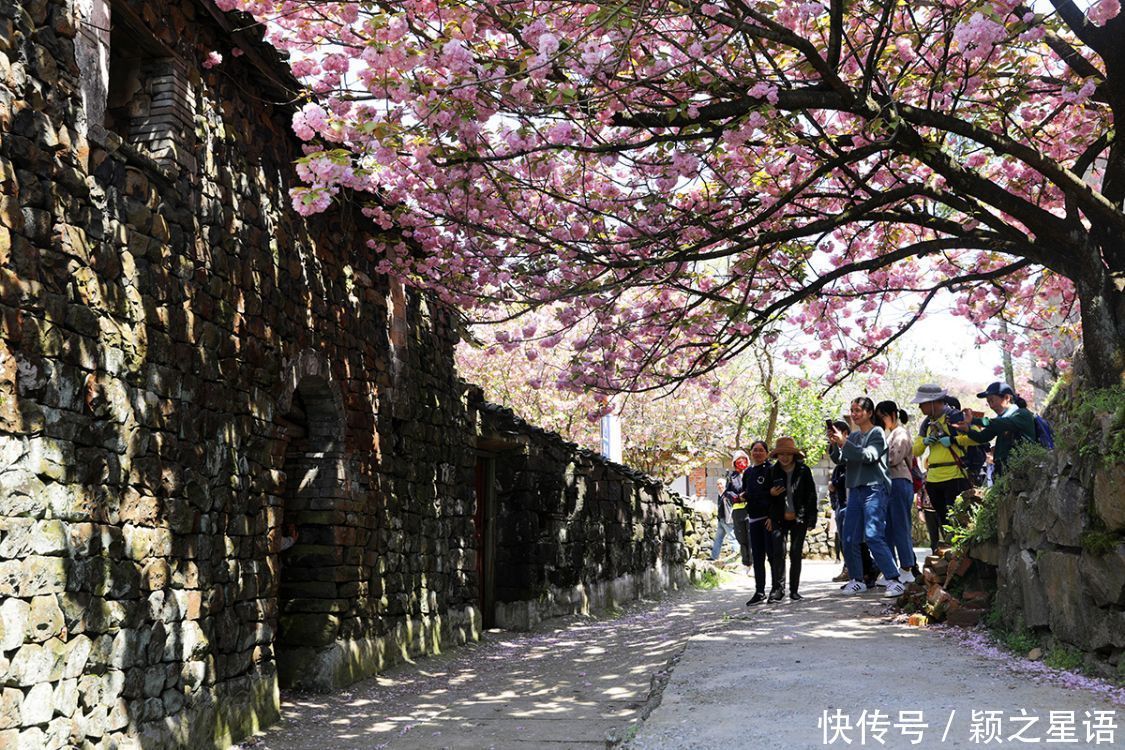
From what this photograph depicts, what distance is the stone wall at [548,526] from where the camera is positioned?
1212cm

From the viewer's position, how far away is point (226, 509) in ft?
20.7

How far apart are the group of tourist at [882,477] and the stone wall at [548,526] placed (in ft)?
9.91

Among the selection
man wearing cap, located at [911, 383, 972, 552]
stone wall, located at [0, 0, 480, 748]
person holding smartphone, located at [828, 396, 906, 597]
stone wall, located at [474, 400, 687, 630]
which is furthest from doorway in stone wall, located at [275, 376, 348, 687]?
man wearing cap, located at [911, 383, 972, 552]

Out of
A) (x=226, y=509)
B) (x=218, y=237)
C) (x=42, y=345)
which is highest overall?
(x=218, y=237)

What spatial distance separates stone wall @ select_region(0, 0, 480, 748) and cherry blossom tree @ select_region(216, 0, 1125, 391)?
0.63m

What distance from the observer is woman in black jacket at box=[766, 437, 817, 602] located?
9.58 m

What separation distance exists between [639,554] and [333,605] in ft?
28.6

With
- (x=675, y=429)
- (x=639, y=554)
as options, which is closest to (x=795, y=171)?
(x=639, y=554)

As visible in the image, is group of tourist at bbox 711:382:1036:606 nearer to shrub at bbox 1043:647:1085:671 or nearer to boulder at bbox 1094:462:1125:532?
shrub at bbox 1043:647:1085:671

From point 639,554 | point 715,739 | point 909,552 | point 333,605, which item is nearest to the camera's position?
point 715,739

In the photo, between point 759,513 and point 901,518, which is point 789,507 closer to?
point 759,513

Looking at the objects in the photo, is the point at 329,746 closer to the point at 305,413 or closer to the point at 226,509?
the point at 226,509

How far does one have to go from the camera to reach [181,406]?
5738mm

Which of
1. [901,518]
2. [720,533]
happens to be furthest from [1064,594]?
[720,533]
